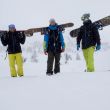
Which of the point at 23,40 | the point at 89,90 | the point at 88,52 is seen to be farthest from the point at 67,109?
the point at 23,40

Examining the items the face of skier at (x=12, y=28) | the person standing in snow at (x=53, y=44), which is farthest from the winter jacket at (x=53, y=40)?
the face of skier at (x=12, y=28)

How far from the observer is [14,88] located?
10.9m

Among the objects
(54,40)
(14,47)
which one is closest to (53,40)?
(54,40)

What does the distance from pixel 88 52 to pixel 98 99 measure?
5.00 m

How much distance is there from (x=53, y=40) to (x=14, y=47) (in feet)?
5.39

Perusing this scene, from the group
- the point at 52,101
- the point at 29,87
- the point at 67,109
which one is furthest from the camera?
the point at 29,87

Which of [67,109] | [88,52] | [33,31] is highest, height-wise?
[33,31]

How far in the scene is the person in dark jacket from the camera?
1468 centimetres

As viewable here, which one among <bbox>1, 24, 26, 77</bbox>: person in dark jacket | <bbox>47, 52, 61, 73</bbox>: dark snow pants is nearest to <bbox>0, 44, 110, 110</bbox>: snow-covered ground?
<bbox>47, 52, 61, 73</bbox>: dark snow pants

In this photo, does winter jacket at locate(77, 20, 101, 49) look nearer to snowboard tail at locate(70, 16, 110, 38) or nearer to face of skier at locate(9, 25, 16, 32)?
snowboard tail at locate(70, 16, 110, 38)

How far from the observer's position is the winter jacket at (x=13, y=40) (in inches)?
580

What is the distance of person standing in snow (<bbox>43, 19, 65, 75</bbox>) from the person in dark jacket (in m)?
1.19

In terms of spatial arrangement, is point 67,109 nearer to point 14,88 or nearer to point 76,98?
point 76,98

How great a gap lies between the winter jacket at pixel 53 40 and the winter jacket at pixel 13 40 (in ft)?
3.91
